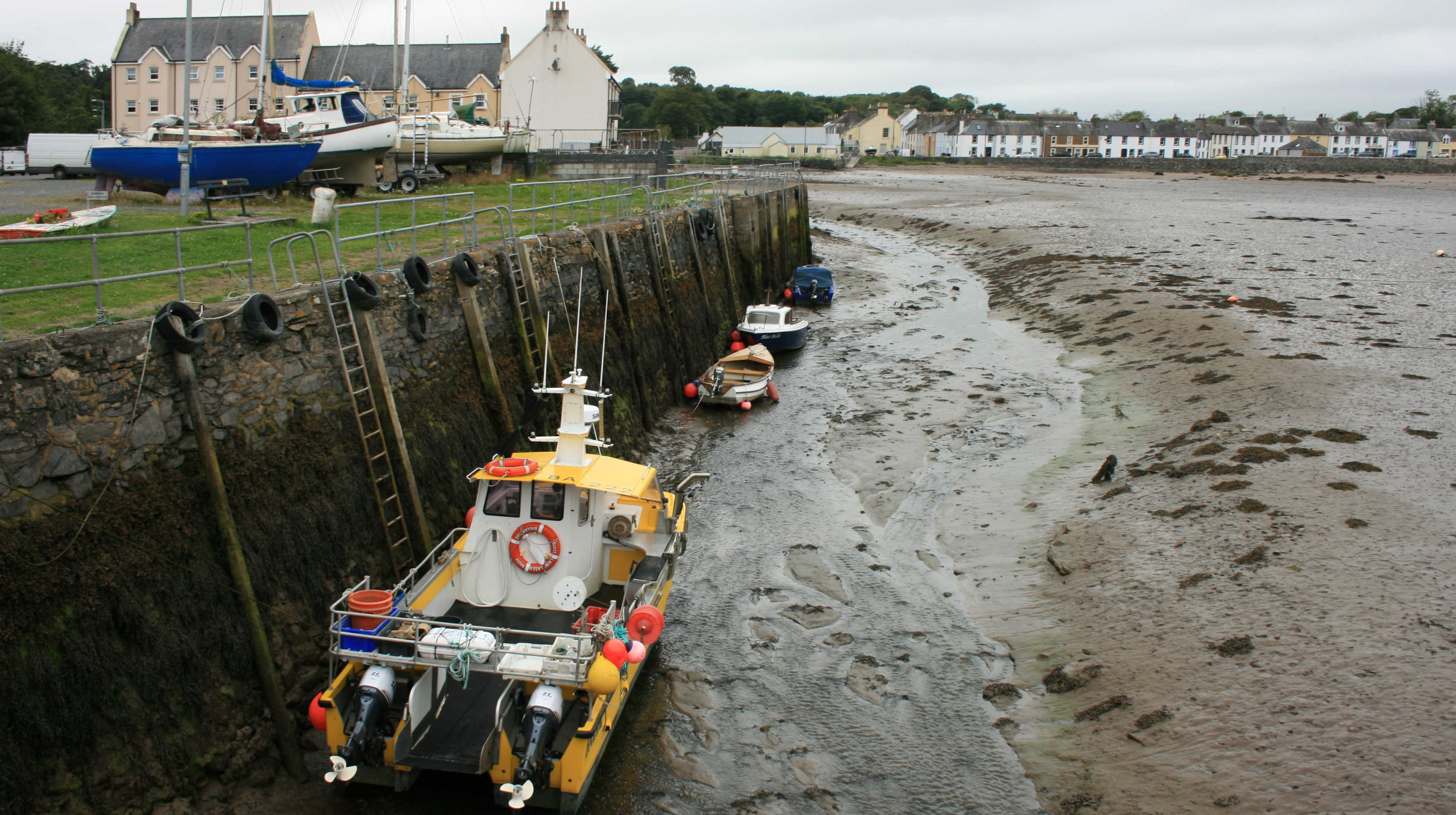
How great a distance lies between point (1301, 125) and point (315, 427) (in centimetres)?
15192

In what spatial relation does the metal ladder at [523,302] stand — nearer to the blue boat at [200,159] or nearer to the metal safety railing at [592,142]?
the blue boat at [200,159]

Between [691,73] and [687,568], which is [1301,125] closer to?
[691,73]

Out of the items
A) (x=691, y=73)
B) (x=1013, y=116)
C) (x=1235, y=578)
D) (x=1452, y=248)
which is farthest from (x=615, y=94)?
(x=1013, y=116)

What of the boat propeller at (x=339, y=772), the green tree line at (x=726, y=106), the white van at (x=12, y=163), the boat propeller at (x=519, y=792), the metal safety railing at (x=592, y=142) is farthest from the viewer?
the green tree line at (x=726, y=106)

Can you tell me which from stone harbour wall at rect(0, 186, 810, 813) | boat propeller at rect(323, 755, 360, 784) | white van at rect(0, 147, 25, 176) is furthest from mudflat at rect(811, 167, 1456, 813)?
white van at rect(0, 147, 25, 176)

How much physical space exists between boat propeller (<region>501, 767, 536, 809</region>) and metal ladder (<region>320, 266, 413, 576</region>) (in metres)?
3.36

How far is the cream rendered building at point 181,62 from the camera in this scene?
160ft

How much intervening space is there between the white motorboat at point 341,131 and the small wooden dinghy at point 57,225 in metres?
9.40

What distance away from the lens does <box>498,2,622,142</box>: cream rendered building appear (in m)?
42.4

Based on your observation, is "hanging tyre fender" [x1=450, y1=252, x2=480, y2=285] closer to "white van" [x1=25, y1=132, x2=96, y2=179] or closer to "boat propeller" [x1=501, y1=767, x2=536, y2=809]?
"boat propeller" [x1=501, y1=767, x2=536, y2=809]

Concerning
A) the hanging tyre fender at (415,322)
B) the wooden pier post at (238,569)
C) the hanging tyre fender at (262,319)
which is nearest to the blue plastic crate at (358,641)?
the wooden pier post at (238,569)

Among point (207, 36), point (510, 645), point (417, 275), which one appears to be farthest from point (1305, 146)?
point (510, 645)

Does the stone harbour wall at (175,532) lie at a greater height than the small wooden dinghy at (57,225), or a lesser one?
lesser

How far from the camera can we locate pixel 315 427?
9797mm
